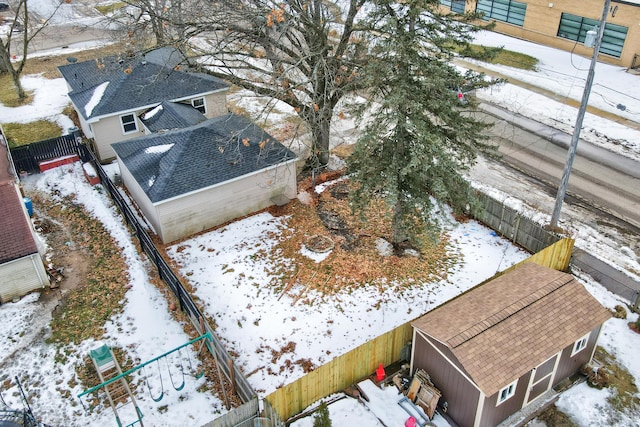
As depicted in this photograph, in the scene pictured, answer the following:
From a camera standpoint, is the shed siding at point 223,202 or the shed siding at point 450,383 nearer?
the shed siding at point 450,383

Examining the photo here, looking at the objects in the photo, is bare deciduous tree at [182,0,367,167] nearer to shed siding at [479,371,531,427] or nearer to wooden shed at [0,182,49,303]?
wooden shed at [0,182,49,303]

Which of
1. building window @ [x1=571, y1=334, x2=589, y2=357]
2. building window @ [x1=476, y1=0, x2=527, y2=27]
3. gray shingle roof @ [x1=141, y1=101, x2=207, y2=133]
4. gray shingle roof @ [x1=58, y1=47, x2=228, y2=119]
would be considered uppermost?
building window @ [x1=476, y1=0, x2=527, y2=27]

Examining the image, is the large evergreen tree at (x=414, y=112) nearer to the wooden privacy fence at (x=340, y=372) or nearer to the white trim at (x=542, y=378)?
the wooden privacy fence at (x=340, y=372)

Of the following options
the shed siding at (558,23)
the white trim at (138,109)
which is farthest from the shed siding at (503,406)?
the shed siding at (558,23)

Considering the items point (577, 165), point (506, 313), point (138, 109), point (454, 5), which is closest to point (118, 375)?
point (506, 313)

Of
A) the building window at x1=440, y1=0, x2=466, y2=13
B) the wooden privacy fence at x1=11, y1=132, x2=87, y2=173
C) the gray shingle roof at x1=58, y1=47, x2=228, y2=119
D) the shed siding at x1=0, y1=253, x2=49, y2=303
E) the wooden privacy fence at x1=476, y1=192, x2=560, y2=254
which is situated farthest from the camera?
the building window at x1=440, y1=0, x2=466, y2=13

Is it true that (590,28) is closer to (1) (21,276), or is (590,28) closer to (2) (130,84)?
(2) (130,84)

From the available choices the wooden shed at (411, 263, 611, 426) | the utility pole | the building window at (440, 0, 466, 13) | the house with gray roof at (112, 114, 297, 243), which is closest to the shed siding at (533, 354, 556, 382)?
the wooden shed at (411, 263, 611, 426)
